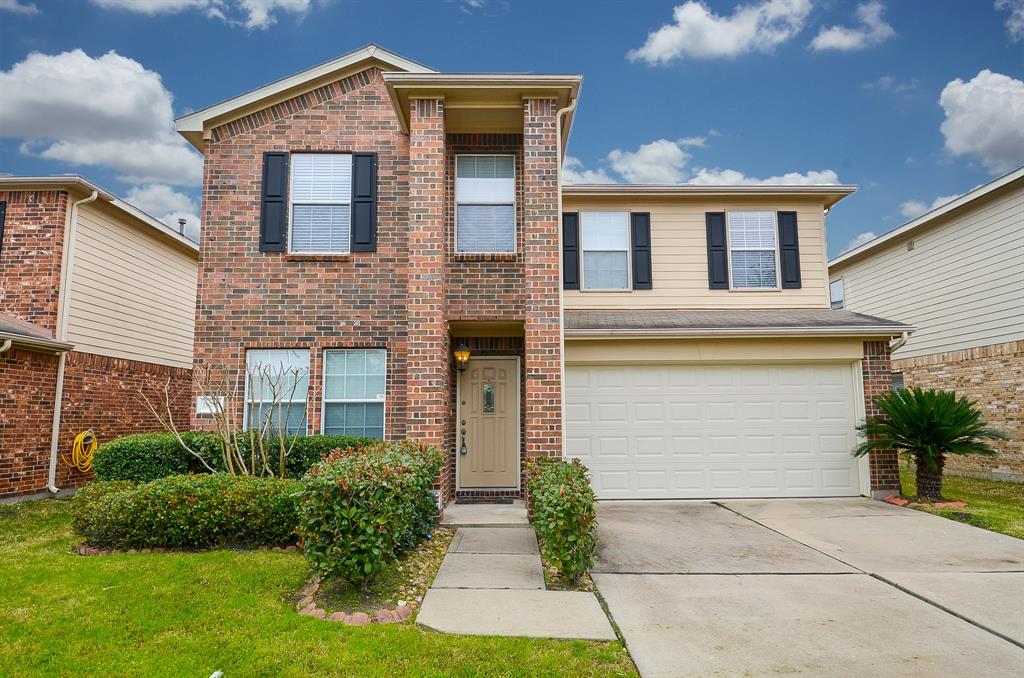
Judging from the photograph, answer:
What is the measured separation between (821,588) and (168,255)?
13.7m

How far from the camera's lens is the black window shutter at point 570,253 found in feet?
35.7

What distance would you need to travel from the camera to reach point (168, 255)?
12.9m

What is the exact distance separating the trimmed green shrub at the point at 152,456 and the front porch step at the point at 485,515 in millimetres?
3295

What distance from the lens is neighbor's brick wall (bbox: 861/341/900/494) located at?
924 centimetres

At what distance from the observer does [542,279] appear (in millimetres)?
7844

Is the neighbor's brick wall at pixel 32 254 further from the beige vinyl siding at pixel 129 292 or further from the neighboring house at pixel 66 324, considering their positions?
the beige vinyl siding at pixel 129 292

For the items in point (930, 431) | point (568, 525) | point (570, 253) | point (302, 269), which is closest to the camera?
point (568, 525)

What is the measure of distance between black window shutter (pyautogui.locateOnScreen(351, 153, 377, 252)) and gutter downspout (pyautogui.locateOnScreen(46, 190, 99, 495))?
16.6 feet

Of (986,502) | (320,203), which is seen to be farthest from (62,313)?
(986,502)

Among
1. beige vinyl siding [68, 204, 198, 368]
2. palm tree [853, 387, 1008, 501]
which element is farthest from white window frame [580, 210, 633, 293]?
beige vinyl siding [68, 204, 198, 368]

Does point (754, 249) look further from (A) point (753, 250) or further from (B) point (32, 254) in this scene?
(B) point (32, 254)

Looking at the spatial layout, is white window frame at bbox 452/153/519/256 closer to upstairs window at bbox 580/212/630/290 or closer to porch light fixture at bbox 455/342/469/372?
porch light fixture at bbox 455/342/469/372

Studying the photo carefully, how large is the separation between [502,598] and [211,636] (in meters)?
2.13

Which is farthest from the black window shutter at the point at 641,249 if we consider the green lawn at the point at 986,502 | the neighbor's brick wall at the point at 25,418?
the neighbor's brick wall at the point at 25,418
